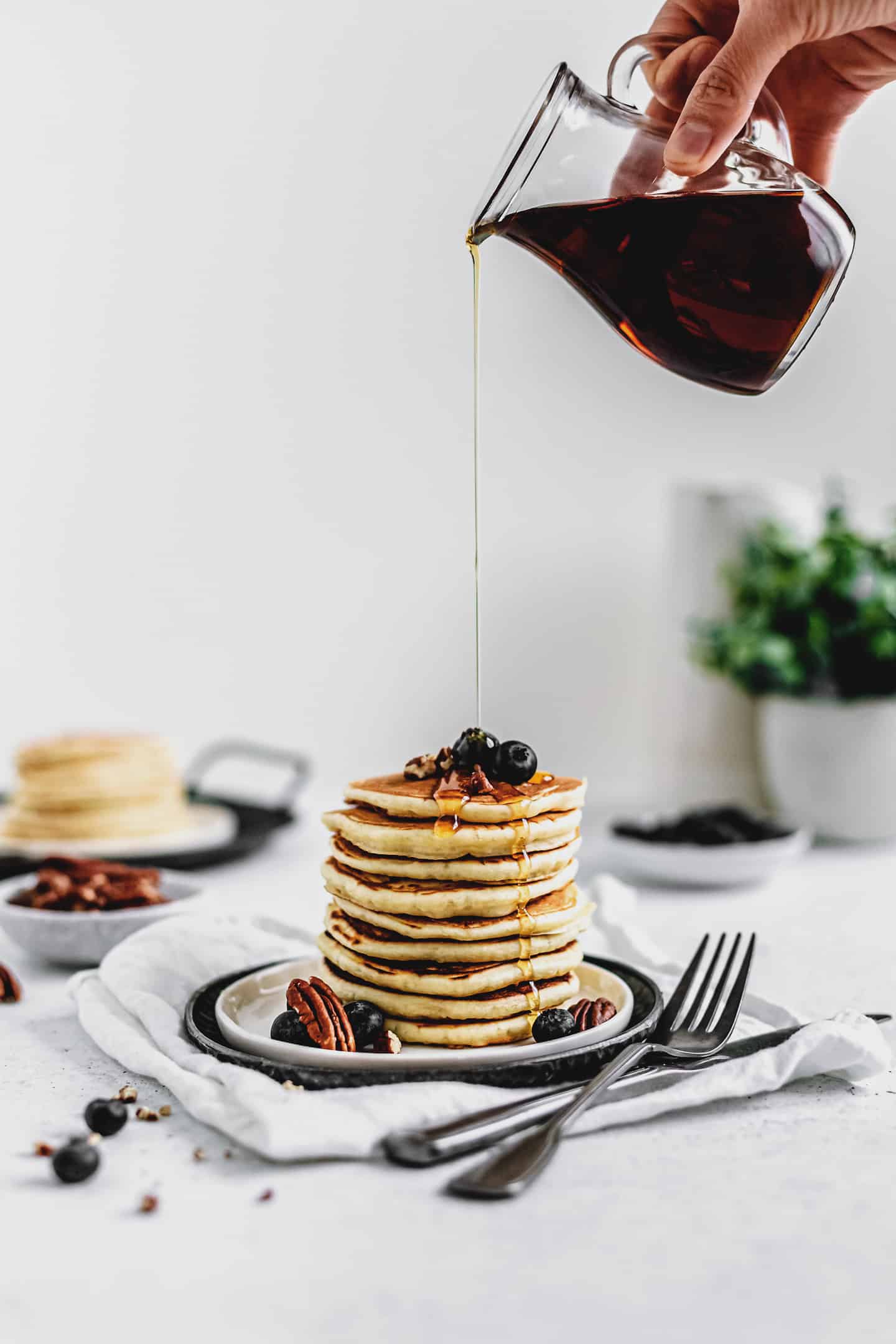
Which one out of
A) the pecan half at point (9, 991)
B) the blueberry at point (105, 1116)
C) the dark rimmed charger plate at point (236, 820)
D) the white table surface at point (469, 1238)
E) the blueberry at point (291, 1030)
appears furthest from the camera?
the dark rimmed charger plate at point (236, 820)

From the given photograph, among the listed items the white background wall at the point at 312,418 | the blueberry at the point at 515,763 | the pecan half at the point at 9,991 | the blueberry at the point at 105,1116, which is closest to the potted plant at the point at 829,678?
the white background wall at the point at 312,418

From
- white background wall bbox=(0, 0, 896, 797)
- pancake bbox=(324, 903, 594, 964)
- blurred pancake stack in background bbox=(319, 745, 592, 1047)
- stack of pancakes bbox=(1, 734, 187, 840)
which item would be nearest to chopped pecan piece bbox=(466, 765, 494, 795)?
blurred pancake stack in background bbox=(319, 745, 592, 1047)

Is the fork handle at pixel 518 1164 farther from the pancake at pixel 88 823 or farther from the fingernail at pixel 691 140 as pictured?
the pancake at pixel 88 823

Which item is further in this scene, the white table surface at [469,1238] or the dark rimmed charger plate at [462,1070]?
the dark rimmed charger plate at [462,1070]

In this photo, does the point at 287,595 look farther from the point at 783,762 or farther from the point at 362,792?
the point at 362,792

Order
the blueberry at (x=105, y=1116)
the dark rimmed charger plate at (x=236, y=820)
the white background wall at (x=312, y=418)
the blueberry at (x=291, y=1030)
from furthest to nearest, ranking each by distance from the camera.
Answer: the white background wall at (x=312, y=418) < the dark rimmed charger plate at (x=236, y=820) < the blueberry at (x=291, y=1030) < the blueberry at (x=105, y=1116)

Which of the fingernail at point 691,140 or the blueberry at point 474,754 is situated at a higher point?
the fingernail at point 691,140
